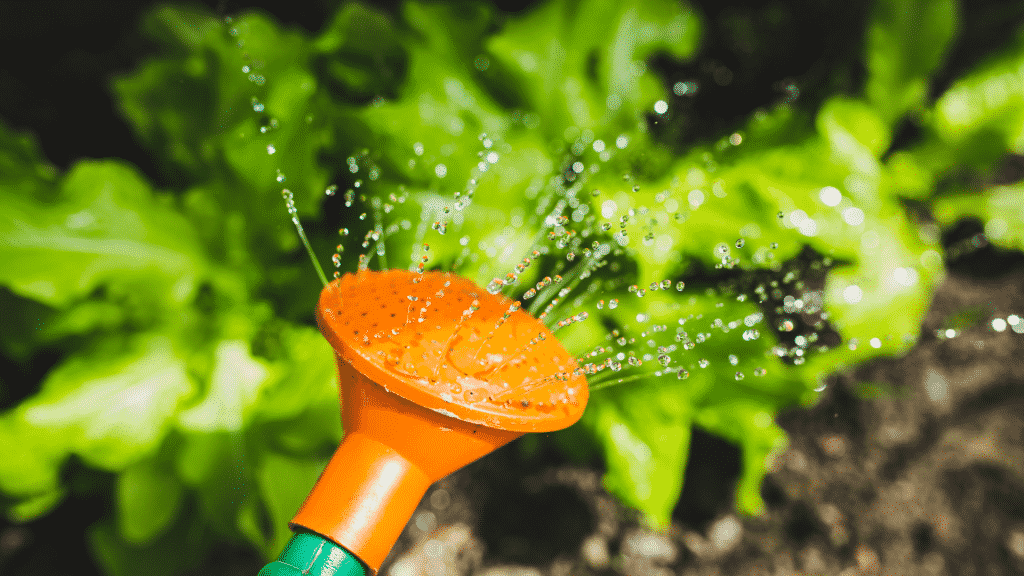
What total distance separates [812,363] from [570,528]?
0.47 metres

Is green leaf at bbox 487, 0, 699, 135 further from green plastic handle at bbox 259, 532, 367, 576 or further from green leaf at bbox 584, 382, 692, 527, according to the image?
green plastic handle at bbox 259, 532, 367, 576

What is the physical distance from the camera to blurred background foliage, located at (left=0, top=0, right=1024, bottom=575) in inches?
28.7

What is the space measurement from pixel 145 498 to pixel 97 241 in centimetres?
35

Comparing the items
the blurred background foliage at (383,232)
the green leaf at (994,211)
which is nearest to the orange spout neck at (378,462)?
the blurred background foliage at (383,232)

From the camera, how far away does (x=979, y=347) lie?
3.67ft

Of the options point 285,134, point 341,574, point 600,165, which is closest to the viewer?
point 341,574

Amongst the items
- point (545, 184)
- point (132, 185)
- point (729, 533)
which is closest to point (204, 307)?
point (132, 185)

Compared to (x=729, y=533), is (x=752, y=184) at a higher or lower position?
higher

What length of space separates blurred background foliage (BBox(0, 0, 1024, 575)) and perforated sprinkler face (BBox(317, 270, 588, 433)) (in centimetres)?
28

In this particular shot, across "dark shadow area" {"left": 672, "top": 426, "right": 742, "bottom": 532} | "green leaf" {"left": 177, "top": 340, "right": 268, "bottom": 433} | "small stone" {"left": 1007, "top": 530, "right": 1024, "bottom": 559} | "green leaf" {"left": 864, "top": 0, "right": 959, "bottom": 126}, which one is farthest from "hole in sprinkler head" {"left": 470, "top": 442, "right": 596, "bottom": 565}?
"green leaf" {"left": 864, "top": 0, "right": 959, "bottom": 126}

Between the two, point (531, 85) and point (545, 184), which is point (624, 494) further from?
point (531, 85)

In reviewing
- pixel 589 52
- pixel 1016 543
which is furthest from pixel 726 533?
pixel 589 52

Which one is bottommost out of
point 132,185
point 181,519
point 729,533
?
point 181,519

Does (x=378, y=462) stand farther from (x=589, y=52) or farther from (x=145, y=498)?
(x=589, y=52)
